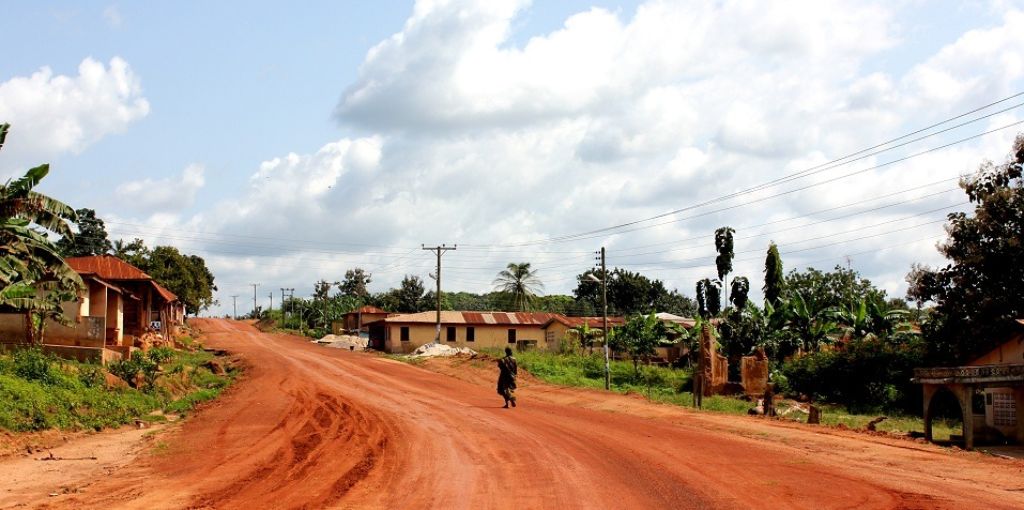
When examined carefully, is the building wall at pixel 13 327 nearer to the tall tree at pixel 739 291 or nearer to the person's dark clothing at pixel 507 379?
the person's dark clothing at pixel 507 379

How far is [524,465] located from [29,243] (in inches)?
766

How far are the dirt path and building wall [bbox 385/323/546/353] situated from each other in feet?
137

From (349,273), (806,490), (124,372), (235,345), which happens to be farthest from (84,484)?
(349,273)

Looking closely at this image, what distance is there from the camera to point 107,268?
4772 cm

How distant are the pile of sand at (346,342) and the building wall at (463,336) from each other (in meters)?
6.28

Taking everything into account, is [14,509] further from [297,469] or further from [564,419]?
[564,419]

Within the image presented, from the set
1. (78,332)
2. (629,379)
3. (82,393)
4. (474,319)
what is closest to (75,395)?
(82,393)

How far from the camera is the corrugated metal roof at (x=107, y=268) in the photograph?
4644 cm

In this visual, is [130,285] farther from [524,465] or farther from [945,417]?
[945,417]

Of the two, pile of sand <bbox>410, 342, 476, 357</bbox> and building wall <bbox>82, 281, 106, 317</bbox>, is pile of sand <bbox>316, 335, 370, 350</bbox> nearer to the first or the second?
pile of sand <bbox>410, 342, 476, 357</bbox>

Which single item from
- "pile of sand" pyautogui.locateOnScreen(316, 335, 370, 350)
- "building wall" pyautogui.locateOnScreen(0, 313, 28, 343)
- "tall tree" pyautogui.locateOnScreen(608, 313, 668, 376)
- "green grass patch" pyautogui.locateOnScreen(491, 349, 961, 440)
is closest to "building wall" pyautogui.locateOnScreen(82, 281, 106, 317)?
"building wall" pyautogui.locateOnScreen(0, 313, 28, 343)

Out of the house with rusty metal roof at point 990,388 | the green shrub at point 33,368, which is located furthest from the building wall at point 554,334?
the green shrub at point 33,368

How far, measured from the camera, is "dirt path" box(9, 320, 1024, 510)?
39.0ft

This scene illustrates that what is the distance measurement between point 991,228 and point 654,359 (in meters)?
30.6
